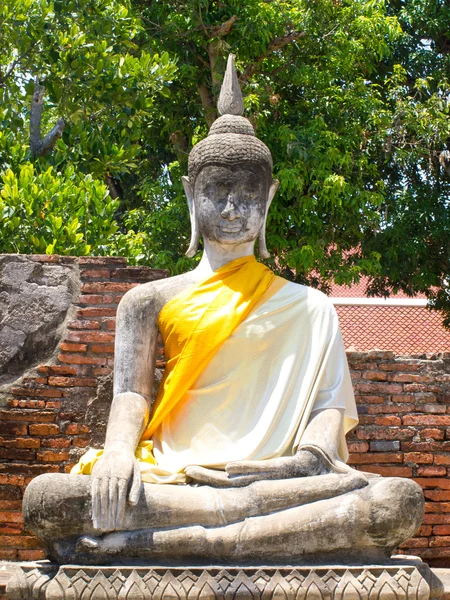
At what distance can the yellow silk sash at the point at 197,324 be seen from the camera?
4.93 m

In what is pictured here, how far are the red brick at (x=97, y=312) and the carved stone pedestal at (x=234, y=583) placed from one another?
2132 mm

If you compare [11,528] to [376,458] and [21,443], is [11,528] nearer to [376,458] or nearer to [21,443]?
[21,443]

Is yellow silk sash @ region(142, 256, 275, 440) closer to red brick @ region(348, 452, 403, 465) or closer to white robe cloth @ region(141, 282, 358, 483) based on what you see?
white robe cloth @ region(141, 282, 358, 483)

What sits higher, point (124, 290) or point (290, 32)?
point (290, 32)

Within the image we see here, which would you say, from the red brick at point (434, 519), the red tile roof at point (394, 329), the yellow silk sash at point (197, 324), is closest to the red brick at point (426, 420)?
the red brick at point (434, 519)

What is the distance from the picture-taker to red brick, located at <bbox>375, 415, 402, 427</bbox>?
635cm

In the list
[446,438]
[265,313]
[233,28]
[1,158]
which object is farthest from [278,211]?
[265,313]

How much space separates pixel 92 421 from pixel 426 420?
2.03m

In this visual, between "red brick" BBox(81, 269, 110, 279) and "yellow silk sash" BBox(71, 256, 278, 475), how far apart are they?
42.8 inches

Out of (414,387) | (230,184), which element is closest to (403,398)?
(414,387)

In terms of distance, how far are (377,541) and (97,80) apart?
5269 millimetres

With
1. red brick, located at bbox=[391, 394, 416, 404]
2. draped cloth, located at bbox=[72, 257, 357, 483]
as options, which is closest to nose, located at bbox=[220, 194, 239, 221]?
draped cloth, located at bbox=[72, 257, 357, 483]

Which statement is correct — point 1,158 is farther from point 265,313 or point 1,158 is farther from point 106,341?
point 265,313

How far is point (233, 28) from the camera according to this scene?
1038 centimetres
